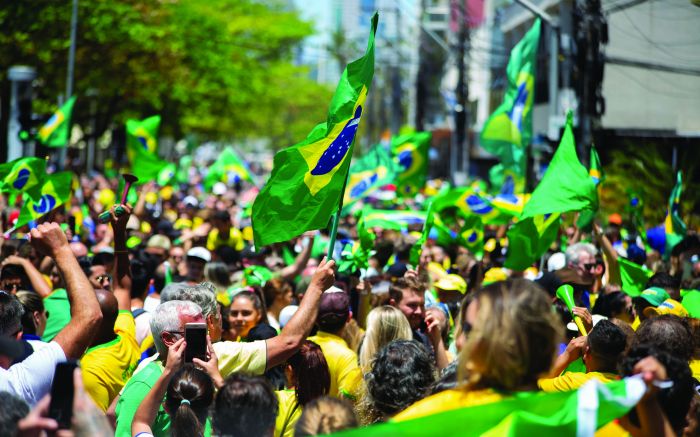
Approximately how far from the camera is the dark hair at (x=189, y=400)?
412cm

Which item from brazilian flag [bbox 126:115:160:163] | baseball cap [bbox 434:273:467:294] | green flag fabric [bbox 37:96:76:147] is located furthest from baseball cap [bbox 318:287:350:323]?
green flag fabric [bbox 37:96:76:147]

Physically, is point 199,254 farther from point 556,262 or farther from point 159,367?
point 159,367

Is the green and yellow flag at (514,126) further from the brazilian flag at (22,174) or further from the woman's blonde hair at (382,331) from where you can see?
the woman's blonde hair at (382,331)

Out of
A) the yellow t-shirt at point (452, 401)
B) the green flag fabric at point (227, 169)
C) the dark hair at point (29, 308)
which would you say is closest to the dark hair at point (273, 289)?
the dark hair at point (29, 308)

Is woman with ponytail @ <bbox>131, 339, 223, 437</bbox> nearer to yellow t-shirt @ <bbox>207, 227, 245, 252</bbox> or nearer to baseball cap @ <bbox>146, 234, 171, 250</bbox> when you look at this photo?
baseball cap @ <bbox>146, 234, 171, 250</bbox>

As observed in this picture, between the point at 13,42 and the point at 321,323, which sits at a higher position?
the point at 13,42

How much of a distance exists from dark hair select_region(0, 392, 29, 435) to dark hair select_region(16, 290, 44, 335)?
9.00ft

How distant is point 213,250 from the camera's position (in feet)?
38.8

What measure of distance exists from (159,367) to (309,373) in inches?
27.9

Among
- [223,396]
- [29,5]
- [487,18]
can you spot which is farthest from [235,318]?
[487,18]

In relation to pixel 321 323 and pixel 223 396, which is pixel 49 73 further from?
pixel 223 396

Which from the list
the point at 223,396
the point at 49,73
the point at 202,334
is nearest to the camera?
the point at 223,396

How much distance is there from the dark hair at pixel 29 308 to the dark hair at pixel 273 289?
1959mm

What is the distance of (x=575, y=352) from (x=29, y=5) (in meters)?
23.3
